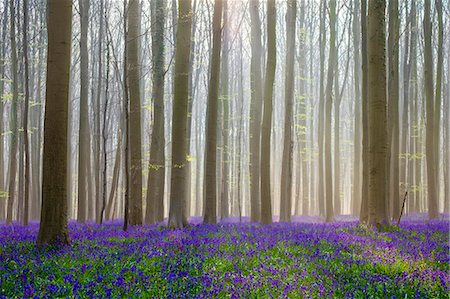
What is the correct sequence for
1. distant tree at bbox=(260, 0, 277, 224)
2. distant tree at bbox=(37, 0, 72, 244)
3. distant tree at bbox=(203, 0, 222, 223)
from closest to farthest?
1. distant tree at bbox=(37, 0, 72, 244)
2. distant tree at bbox=(203, 0, 222, 223)
3. distant tree at bbox=(260, 0, 277, 224)

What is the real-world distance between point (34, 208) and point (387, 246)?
22.0m

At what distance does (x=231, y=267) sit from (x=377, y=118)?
640 cm

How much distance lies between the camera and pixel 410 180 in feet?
97.6

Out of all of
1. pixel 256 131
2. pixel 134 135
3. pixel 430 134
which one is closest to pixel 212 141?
pixel 134 135

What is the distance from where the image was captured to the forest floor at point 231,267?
5.76 m

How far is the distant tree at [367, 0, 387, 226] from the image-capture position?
1148 centimetres

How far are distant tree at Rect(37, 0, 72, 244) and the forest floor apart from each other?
20.9 inches

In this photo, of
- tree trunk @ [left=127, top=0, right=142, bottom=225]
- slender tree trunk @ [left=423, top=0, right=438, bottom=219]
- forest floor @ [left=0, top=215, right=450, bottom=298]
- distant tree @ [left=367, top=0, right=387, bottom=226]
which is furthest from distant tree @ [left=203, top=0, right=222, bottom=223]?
slender tree trunk @ [left=423, top=0, right=438, bottom=219]

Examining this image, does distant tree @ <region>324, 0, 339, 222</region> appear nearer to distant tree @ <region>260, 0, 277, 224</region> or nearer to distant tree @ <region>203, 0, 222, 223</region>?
distant tree @ <region>260, 0, 277, 224</region>

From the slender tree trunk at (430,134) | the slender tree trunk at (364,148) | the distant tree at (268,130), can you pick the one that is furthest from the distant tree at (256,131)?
the slender tree trunk at (430,134)

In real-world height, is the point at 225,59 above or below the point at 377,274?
above

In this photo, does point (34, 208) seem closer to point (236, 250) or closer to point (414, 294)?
point (236, 250)

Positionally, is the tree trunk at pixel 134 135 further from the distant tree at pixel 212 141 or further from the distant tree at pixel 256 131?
the distant tree at pixel 256 131

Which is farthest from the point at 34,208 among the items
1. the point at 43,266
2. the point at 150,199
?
the point at 43,266
